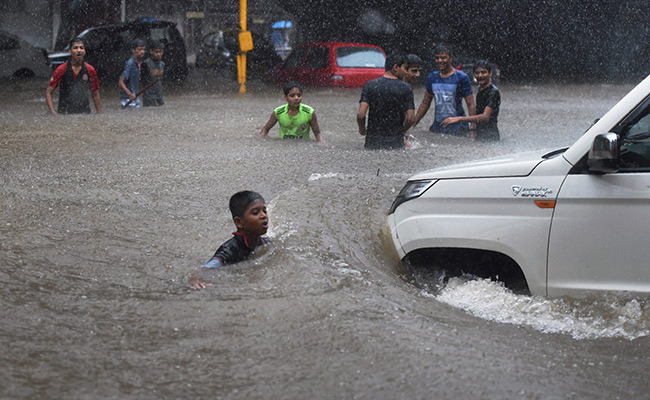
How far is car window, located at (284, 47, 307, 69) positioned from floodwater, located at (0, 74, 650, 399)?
37.3 feet

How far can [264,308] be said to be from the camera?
435 cm

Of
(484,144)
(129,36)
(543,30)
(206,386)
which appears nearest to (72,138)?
(484,144)

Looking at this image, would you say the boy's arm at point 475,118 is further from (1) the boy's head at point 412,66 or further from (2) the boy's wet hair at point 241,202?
(2) the boy's wet hair at point 241,202

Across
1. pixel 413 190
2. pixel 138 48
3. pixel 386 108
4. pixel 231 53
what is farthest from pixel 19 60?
pixel 413 190

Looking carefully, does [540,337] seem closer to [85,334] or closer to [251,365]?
[251,365]

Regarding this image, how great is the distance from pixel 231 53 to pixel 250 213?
2944cm

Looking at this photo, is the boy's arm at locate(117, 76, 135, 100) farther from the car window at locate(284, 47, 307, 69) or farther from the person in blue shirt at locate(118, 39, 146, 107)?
the car window at locate(284, 47, 307, 69)

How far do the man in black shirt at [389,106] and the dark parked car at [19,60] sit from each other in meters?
15.9

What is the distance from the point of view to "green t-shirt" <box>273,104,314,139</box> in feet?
31.7

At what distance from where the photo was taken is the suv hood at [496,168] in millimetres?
4500

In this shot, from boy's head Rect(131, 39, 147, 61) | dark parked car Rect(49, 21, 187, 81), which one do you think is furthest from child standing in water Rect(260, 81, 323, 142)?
dark parked car Rect(49, 21, 187, 81)

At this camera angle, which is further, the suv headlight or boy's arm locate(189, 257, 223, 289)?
the suv headlight

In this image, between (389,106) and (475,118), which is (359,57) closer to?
(475,118)

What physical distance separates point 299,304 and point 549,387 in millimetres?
1423
